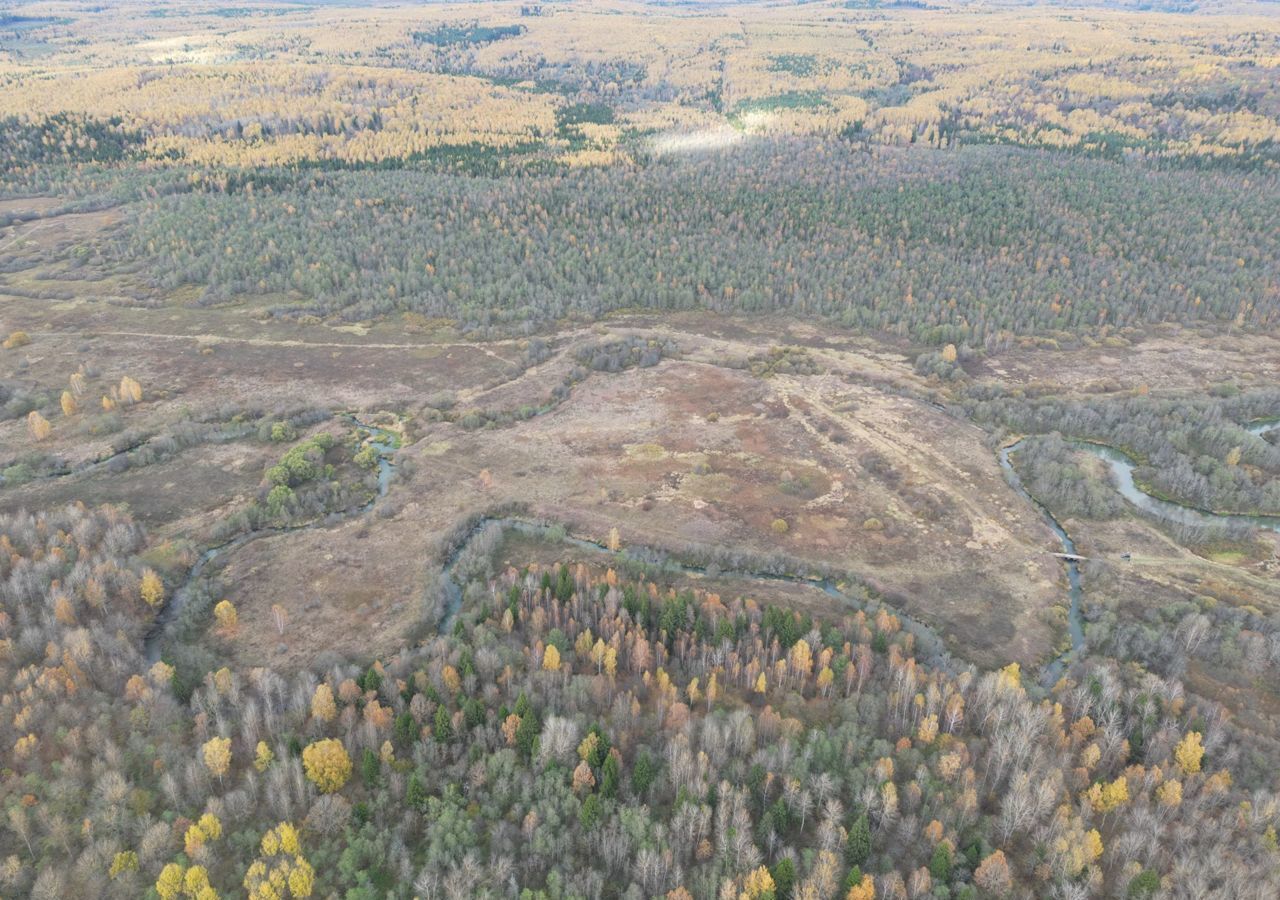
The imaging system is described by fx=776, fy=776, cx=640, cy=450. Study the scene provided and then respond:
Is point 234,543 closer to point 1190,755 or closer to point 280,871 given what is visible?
point 280,871

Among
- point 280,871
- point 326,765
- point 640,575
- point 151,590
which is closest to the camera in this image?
point 280,871

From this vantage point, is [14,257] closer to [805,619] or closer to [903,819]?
[805,619]

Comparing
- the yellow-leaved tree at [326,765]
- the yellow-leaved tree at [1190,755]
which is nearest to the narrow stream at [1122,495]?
the yellow-leaved tree at [1190,755]

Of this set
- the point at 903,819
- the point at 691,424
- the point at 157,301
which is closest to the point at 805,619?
the point at 903,819

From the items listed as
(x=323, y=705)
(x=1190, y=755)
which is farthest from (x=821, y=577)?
(x=323, y=705)

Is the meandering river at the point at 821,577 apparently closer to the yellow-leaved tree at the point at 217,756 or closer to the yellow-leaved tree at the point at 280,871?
the yellow-leaved tree at the point at 217,756

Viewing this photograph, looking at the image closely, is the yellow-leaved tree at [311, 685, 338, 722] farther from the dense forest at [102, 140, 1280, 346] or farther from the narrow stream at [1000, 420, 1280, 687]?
the dense forest at [102, 140, 1280, 346]

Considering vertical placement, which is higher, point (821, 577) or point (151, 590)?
point (151, 590)

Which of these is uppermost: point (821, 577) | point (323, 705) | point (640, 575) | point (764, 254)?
point (764, 254)
